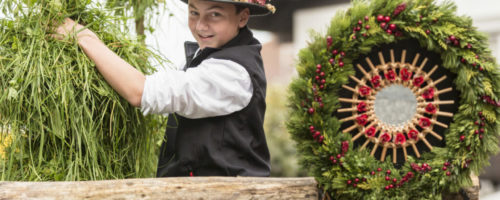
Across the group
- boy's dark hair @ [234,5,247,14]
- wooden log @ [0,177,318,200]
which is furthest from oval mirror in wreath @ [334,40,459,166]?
boy's dark hair @ [234,5,247,14]

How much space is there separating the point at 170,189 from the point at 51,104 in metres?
0.36

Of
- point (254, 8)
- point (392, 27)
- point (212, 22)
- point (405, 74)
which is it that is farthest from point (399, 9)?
point (212, 22)

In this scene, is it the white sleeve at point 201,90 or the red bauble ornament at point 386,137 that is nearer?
the white sleeve at point 201,90

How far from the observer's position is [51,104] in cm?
119

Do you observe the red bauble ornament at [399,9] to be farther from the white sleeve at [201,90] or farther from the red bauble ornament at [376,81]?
the white sleeve at [201,90]

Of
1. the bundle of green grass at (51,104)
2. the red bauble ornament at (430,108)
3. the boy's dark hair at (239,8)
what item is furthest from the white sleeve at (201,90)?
the red bauble ornament at (430,108)

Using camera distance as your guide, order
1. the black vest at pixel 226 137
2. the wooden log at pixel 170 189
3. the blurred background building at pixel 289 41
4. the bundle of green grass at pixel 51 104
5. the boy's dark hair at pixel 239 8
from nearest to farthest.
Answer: the wooden log at pixel 170 189 < the bundle of green grass at pixel 51 104 < the black vest at pixel 226 137 < the boy's dark hair at pixel 239 8 < the blurred background building at pixel 289 41

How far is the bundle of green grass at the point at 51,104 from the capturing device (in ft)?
3.86

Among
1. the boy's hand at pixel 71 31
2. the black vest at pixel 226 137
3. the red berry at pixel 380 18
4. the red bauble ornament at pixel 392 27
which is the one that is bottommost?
the black vest at pixel 226 137

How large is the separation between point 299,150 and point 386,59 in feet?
1.26

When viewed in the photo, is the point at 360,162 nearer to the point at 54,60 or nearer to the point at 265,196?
the point at 265,196

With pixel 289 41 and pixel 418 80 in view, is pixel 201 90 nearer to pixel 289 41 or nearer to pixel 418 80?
pixel 418 80

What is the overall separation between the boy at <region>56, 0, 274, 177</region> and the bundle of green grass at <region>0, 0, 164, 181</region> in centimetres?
5

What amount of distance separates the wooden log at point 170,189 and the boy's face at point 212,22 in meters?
0.44
